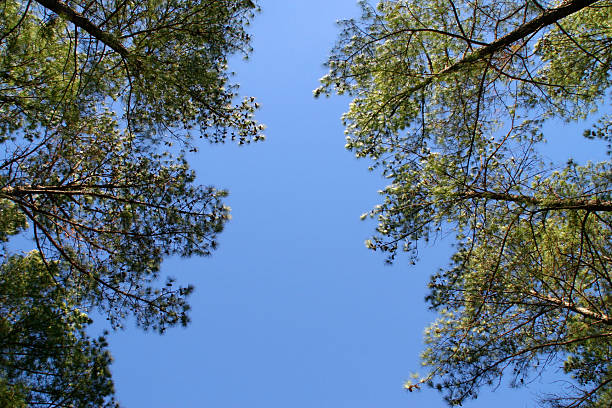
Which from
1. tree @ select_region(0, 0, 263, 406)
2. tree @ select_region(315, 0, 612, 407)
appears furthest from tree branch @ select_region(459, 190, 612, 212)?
tree @ select_region(0, 0, 263, 406)

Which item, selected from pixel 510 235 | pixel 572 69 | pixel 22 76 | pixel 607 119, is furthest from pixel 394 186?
pixel 22 76

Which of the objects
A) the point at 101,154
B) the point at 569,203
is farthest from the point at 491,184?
the point at 101,154

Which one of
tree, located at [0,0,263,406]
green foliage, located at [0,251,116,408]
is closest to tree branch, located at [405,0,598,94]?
tree, located at [0,0,263,406]

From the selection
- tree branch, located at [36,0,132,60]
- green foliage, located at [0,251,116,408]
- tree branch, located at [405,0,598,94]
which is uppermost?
tree branch, located at [36,0,132,60]

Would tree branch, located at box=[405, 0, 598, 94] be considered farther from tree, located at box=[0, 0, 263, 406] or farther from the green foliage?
the green foliage

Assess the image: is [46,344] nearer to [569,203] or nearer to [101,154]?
[101,154]

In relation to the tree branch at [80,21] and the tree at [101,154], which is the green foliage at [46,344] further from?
the tree branch at [80,21]

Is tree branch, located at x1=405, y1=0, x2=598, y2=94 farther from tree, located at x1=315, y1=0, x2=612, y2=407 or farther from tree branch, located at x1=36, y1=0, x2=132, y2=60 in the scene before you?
tree branch, located at x1=36, y1=0, x2=132, y2=60

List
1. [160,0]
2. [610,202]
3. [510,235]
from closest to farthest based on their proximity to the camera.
Answer: [610,202] → [160,0] → [510,235]

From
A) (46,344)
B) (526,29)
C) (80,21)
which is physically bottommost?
(46,344)

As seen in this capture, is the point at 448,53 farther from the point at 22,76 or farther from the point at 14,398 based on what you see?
the point at 14,398

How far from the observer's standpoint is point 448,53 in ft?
22.6

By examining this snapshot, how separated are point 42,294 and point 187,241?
2596 millimetres

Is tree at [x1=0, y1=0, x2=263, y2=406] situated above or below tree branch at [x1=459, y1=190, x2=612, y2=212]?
above
